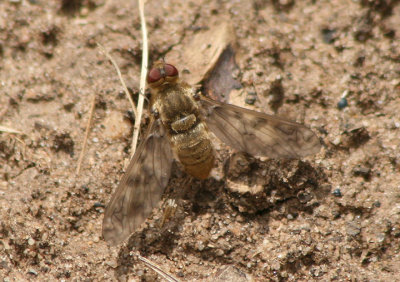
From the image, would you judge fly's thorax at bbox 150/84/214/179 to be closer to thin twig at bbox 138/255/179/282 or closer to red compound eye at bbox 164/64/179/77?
red compound eye at bbox 164/64/179/77

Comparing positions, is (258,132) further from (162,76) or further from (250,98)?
(162,76)

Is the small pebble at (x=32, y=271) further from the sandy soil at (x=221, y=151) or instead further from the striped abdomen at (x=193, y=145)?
the striped abdomen at (x=193, y=145)

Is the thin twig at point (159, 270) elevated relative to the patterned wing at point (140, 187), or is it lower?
lower

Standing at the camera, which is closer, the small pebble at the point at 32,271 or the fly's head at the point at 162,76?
the small pebble at the point at 32,271

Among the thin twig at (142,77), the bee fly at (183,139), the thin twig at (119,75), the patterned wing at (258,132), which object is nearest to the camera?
the bee fly at (183,139)

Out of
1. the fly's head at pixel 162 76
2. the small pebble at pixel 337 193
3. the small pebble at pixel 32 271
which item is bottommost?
the small pebble at pixel 32 271

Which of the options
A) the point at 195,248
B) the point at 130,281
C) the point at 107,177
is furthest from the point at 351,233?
the point at 107,177

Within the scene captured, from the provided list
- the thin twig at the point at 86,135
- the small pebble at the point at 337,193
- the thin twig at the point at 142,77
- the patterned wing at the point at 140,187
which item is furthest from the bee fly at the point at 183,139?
the thin twig at the point at 86,135

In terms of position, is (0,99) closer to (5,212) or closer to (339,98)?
(5,212)
